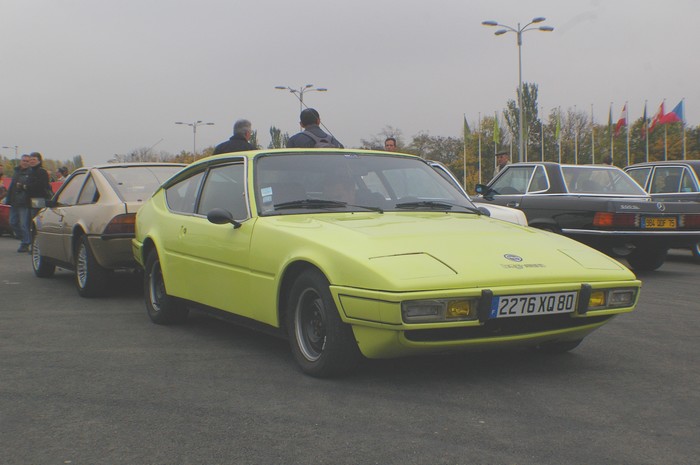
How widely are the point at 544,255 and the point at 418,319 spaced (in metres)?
0.98

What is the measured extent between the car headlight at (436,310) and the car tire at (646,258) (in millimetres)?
7905

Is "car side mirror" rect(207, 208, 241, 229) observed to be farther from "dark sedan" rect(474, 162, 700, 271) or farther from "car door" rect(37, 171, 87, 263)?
"dark sedan" rect(474, 162, 700, 271)

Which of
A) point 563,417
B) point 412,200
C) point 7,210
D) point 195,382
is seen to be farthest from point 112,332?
point 7,210

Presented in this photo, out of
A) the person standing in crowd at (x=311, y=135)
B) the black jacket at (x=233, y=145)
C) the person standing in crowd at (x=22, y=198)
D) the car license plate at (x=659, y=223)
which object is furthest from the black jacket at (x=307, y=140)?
the person standing in crowd at (x=22, y=198)

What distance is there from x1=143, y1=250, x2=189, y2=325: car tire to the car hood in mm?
1697

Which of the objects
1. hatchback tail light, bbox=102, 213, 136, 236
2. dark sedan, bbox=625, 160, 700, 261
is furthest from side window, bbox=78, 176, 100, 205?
dark sedan, bbox=625, 160, 700, 261

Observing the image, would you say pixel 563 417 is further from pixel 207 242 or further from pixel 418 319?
pixel 207 242

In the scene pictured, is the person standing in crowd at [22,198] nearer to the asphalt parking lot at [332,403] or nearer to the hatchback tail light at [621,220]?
the asphalt parking lot at [332,403]

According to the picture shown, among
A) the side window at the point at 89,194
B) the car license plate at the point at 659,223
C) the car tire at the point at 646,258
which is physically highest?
the side window at the point at 89,194

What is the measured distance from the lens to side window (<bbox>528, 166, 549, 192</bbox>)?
39.3 feet

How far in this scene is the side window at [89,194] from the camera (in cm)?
903

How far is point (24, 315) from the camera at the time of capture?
7.53 meters

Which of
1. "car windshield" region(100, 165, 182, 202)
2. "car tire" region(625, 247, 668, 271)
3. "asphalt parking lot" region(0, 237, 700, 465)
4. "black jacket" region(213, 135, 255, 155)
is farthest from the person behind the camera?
"car tire" region(625, 247, 668, 271)

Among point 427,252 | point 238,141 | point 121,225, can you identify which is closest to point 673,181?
point 238,141
